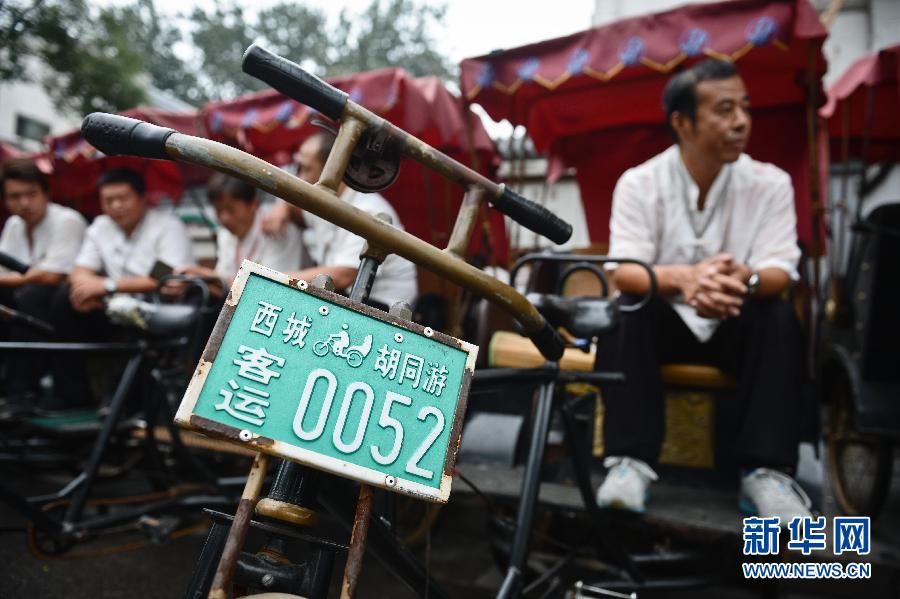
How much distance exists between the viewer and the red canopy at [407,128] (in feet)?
11.6

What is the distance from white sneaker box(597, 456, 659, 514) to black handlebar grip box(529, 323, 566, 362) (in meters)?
0.63

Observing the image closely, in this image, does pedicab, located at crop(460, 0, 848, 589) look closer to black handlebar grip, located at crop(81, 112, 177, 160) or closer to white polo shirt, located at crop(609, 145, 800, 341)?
white polo shirt, located at crop(609, 145, 800, 341)

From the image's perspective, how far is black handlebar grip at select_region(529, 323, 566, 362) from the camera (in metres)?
1.26

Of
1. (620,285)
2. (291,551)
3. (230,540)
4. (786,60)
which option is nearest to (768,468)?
(620,285)

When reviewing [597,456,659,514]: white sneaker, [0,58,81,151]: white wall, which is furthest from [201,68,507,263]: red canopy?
[0,58,81,151]: white wall

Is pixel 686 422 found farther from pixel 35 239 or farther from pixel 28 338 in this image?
pixel 35 239

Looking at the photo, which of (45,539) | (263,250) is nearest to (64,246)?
(263,250)

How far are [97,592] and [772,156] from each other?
12.5 feet

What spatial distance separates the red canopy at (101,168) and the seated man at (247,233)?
1.20 meters

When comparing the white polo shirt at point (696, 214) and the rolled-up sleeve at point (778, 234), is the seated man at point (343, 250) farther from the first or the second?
the rolled-up sleeve at point (778, 234)

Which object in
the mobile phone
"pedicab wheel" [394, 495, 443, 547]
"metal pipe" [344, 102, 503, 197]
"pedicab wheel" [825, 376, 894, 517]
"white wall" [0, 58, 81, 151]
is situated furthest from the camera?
"white wall" [0, 58, 81, 151]

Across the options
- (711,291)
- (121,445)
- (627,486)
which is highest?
(711,291)

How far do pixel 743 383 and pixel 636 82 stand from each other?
6.86 ft

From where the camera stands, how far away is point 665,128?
3.66 meters
